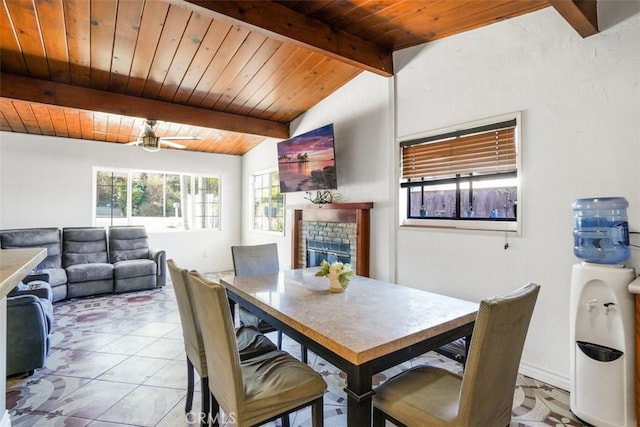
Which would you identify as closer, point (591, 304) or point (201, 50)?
point (591, 304)

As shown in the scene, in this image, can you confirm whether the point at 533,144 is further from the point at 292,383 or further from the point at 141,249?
the point at 141,249

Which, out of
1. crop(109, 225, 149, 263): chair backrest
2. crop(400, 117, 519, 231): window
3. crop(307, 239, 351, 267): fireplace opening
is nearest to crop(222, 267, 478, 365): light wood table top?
crop(400, 117, 519, 231): window

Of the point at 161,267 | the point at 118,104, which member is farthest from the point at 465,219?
the point at 161,267

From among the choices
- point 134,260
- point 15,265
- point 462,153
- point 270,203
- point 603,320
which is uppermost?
point 462,153

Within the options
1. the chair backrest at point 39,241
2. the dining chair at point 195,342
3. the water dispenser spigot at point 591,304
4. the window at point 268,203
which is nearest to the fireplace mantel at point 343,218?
the window at point 268,203

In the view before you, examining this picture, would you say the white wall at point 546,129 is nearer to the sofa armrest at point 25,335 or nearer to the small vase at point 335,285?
the small vase at point 335,285

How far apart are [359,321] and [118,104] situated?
12.6ft

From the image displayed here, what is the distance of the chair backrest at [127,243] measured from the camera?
511 centimetres

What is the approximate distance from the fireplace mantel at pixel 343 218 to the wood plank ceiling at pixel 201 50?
1.50 metres

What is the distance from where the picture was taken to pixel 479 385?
1187mm

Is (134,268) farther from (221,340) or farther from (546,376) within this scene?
(546,376)

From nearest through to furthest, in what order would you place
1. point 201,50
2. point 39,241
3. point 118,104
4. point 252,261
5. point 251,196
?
point 252,261
point 201,50
point 118,104
point 39,241
point 251,196

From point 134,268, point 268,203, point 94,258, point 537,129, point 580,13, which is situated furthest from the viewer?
point 268,203

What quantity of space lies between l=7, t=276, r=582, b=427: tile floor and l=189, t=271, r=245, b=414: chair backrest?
30.5 inches
